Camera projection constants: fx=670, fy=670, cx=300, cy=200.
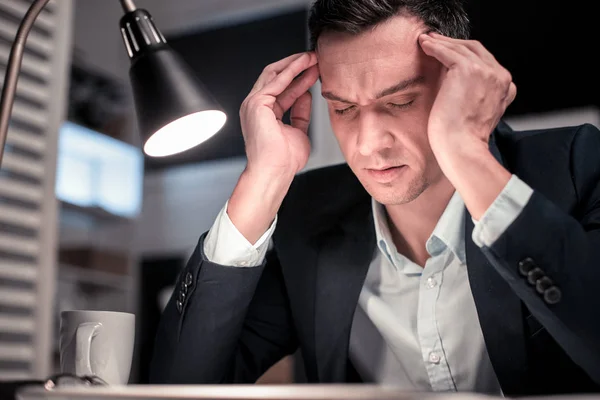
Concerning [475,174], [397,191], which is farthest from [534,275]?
[397,191]

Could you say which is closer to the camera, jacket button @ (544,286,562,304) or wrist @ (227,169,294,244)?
jacket button @ (544,286,562,304)

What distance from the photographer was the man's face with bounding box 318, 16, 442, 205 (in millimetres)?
1230

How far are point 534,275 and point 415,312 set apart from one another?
426 millimetres

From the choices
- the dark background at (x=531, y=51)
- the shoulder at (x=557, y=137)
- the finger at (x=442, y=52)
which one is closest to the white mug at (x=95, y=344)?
the finger at (x=442, y=52)

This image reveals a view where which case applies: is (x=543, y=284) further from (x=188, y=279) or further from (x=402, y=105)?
(x=188, y=279)

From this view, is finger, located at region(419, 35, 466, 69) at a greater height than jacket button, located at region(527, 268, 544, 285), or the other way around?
finger, located at region(419, 35, 466, 69)

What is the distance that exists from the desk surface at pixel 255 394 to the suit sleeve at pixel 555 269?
31cm

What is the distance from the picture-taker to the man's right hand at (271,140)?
1223 millimetres

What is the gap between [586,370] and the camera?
981mm

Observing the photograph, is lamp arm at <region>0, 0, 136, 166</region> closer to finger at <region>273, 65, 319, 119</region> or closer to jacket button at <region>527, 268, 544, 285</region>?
finger at <region>273, 65, 319, 119</region>

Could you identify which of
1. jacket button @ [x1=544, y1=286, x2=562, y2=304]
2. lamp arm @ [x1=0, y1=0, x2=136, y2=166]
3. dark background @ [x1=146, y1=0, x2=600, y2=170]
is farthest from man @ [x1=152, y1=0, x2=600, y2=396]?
dark background @ [x1=146, y1=0, x2=600, y2=170]

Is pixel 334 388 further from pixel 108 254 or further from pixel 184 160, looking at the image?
pixel 108 254

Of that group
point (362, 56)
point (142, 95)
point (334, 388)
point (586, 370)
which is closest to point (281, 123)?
point (362, 56)

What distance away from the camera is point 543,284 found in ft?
3.03
